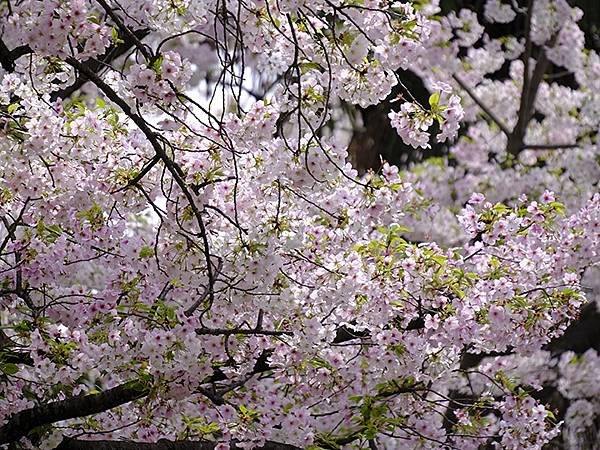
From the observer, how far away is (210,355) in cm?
370

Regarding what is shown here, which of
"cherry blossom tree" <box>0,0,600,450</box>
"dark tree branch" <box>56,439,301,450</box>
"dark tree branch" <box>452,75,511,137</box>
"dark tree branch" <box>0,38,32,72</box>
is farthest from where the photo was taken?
"dark tree branch" <box>452,75,511,137</box>

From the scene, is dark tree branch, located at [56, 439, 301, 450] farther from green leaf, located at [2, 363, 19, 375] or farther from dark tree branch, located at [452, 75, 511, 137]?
dark tree branch, located at [452, 75, 511, 137]

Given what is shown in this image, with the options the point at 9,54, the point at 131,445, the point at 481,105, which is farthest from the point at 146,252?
the point at 481,105

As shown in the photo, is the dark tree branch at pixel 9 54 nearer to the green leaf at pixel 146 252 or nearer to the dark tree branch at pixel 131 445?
the green leaf at pixel 146 252

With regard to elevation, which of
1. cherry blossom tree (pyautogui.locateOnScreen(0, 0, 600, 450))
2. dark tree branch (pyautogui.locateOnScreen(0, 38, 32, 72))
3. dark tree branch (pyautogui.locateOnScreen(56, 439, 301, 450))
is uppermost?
dark tree branch (pyautogui.locateOnScreen(0, 38, 32, 72))

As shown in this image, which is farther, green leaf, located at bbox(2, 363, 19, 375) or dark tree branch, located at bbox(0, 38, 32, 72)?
green leaf, located at bbox(2, 363, 19, 375)

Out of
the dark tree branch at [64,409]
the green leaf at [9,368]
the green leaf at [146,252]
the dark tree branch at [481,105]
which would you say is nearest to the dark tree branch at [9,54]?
the green leaf at [146,252]

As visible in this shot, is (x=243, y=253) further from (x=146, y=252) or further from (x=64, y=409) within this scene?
(x=64, y=409)

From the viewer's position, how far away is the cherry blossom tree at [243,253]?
3.20 meters

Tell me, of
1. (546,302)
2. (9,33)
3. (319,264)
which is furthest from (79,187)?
(546,302)

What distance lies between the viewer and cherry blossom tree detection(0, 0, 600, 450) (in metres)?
3.20

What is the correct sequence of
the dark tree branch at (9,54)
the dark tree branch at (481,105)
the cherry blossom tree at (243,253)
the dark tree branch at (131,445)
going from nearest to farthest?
the cherry blossom tree at (243,253)
the dark tree branch at (9,54)
the dark tree branch at (131,445)
the dark tree branch at (481,105)

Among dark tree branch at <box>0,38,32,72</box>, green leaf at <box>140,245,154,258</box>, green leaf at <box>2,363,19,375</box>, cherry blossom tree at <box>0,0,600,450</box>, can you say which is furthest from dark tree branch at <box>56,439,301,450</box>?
dark tree branch at <box>0,38,32,72</box>

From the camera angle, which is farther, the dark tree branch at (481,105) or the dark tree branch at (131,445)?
the dark tree branch at (481,105)
